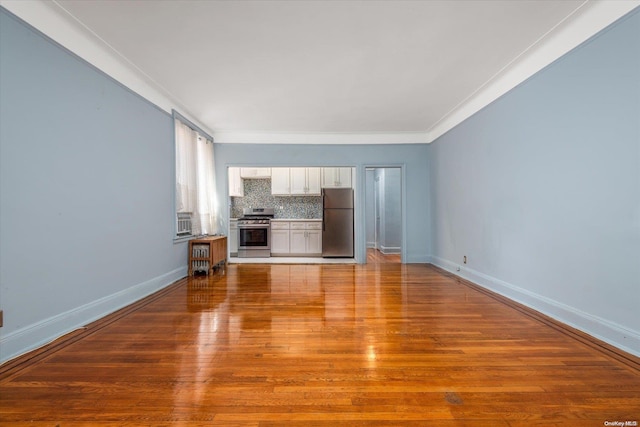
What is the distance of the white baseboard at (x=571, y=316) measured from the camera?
2.11 meters

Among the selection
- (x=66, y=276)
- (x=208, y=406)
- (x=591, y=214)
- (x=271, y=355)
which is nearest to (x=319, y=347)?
(x=271, y=355)

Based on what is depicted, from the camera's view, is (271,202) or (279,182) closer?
(279,182)

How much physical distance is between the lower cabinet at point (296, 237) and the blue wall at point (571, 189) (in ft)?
12.5

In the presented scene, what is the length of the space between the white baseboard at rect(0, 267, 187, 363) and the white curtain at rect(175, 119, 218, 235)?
1471mm

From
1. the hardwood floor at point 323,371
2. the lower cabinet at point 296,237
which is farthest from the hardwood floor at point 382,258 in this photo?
the hardwood floor at point 323,371

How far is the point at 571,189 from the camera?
2.60m

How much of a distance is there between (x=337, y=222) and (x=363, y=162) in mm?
1570

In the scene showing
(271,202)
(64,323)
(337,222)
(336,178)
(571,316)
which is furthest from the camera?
(271,202)

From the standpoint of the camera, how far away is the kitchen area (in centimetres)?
682

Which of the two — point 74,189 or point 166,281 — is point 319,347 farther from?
point 166,281

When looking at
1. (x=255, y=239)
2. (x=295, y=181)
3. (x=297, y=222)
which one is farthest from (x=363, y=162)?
(x=255, y=239)

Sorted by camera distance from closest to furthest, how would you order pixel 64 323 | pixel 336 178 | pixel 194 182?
1. pixel 64 323
2. pixel 194 182
3. pixel 336 178

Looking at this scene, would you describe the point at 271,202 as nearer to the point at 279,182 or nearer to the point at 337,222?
the point at 279,182

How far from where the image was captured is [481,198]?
162 inches
